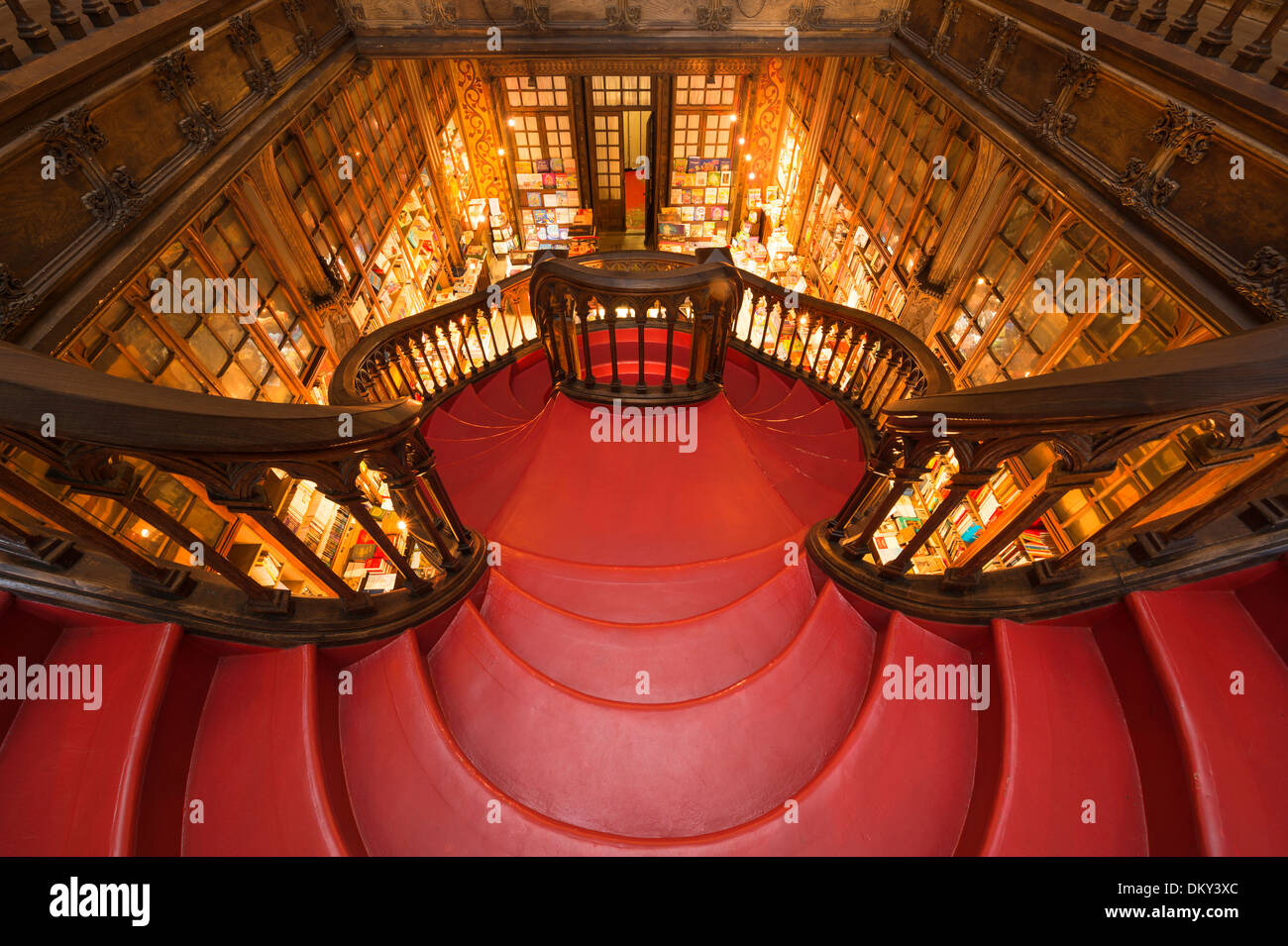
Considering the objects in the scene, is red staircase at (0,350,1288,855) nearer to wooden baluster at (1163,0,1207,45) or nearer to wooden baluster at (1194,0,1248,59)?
wooden baluster at (1194,0,1248,59)

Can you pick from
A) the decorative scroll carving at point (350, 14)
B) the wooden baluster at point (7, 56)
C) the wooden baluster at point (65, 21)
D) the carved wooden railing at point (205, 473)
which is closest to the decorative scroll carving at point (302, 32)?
the decorative scroll carving at point (350, 14)

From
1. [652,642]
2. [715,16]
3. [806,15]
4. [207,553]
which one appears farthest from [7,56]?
[806,15]

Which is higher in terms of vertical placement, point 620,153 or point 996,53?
point 620,153

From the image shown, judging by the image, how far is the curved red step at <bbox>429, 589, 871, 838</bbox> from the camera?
162 cm

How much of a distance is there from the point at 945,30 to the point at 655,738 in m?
7.32

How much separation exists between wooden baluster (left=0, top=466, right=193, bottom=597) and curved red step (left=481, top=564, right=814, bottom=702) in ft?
3.22

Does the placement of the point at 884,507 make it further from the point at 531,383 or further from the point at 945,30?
the point at 945,30

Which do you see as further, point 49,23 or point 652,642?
point 49,23

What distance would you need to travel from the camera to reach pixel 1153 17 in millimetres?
3494

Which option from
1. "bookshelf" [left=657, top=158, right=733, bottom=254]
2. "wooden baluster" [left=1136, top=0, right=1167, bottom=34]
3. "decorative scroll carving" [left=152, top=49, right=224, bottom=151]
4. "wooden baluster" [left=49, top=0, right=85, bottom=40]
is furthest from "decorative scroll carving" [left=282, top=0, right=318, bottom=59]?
"wooden baluster" [left=1136, top=0, right=1167, bottom=34]

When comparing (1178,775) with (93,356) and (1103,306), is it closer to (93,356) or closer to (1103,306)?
(1103,306)

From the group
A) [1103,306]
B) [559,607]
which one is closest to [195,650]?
[559,607]

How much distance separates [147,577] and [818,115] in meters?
10.2

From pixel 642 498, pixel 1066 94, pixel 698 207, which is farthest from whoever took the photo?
pixel 698 207
